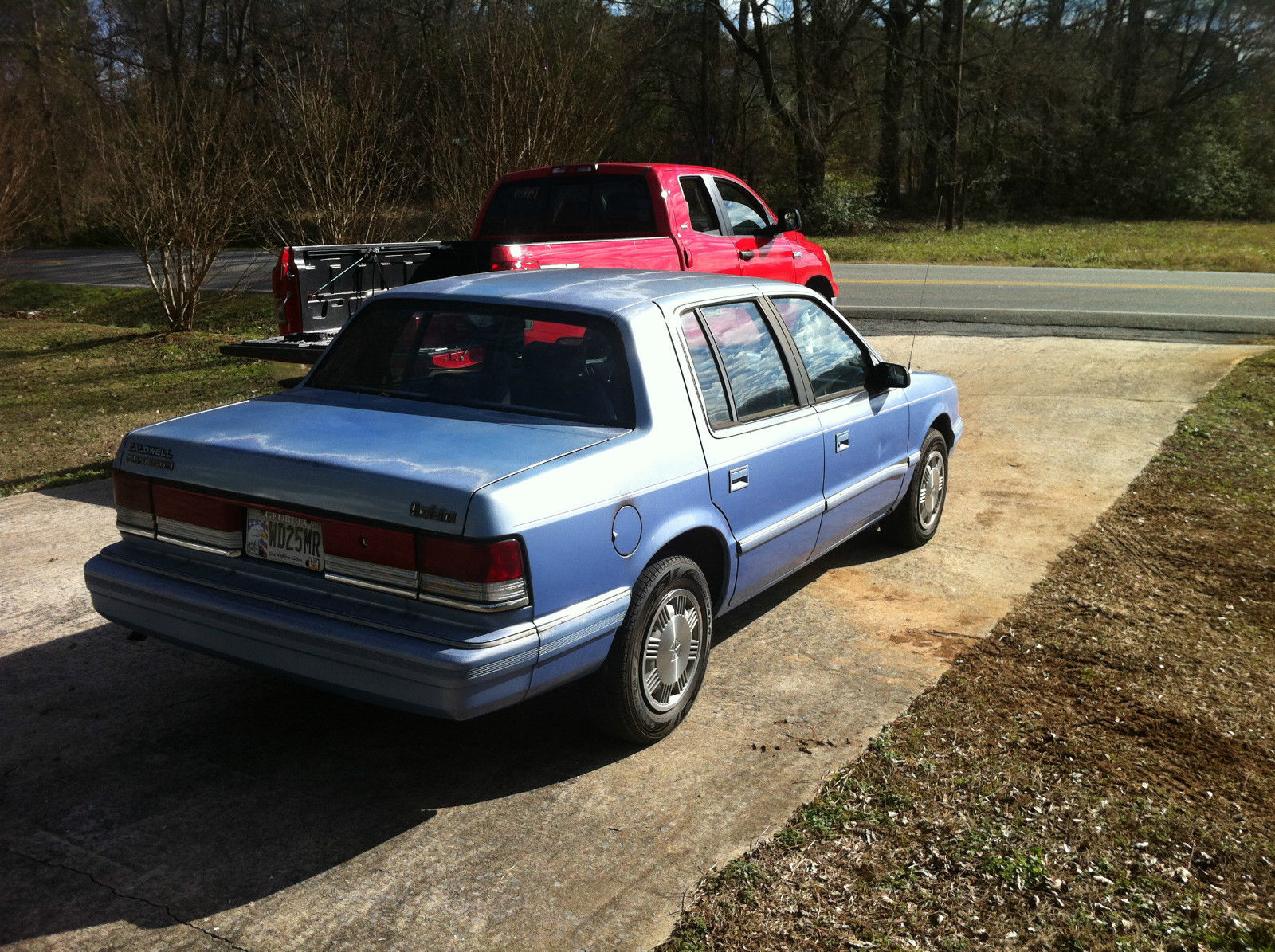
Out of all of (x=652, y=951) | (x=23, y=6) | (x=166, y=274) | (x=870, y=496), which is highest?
(x=23, y=6)

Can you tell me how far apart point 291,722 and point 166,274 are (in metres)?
13.4

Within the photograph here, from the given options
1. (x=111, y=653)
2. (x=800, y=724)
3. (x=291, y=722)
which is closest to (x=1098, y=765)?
(x=800, y=724)

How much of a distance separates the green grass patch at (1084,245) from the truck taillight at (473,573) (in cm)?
2136

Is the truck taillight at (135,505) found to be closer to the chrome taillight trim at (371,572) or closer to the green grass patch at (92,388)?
the chrome taillight trim at (371,572)

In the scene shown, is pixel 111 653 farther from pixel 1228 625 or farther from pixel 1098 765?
pixel 1228 625

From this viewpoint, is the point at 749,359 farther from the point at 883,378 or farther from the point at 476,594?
the point at 476,594

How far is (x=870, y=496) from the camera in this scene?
5.71 m

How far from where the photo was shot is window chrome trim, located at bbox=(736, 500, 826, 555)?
14.9 feet

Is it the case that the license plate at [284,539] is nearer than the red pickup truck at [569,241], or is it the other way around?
the license plate at [284,539]

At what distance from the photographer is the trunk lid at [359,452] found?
3451 mm

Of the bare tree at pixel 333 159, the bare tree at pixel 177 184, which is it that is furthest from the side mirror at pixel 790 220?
the bare tree at pixel 177 184

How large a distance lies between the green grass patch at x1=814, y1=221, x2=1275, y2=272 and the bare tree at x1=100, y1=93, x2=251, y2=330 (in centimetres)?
1389

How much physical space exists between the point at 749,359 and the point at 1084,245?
24.0 meters

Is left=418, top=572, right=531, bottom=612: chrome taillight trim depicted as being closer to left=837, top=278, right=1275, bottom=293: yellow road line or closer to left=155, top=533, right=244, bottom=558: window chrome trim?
left=155, top=533, right=244, bottom=558: window chrome trim
